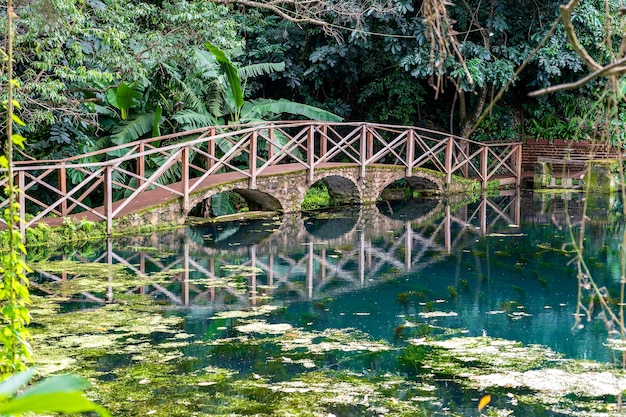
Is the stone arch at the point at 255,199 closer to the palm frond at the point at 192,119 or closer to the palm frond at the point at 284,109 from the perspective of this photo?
the palm frond at the point at 192,119

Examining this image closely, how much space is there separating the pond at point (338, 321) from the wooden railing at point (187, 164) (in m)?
0.87

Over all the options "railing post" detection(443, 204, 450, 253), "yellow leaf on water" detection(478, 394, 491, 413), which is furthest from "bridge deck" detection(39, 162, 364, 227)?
"yellow leaf on water" detection(478, 394, 491, 413)

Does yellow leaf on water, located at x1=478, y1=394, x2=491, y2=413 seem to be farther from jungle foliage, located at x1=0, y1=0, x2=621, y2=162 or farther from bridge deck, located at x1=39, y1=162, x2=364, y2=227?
bridge deck, located at x1=39, y1=162, x2=364, y2=227

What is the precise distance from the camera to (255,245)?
1075 cm

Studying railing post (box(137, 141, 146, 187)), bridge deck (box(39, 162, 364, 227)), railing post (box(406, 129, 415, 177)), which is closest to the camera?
bridge deck (box(39, 162, 364, 227))

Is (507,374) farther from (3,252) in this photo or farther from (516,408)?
(3,252)

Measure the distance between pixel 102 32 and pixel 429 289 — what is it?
5126 millimetres

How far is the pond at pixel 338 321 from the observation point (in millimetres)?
5070

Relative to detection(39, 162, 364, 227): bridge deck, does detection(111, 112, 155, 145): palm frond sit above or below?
above

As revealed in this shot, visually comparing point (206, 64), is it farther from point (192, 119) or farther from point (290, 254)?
point (290, 254)

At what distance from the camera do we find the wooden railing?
1084cm

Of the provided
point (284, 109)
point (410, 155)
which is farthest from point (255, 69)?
point (410, 155)

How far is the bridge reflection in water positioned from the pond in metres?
0.03

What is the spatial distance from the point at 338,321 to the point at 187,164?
5.26 meters
